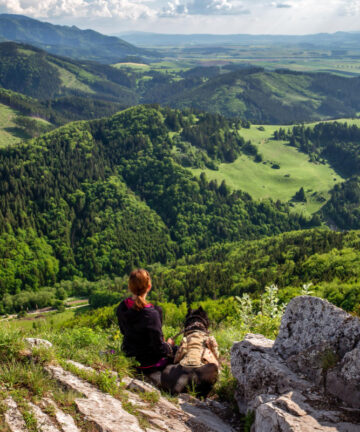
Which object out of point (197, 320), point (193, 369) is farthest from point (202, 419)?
point (197, 320)

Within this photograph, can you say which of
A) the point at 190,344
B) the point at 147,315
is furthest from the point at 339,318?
the point at 147,315

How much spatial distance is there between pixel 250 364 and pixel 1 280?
200 m

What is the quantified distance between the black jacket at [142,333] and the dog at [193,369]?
776mm

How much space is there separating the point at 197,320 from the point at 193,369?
307 centimetres

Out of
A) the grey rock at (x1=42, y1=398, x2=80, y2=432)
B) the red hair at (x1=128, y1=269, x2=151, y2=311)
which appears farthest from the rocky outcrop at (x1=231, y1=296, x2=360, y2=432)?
the grey rock at (x1=42, y1=398, x2=80, y2=432)

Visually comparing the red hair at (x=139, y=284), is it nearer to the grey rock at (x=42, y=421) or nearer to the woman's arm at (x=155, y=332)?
the woman's arm at (x=155, y=332)

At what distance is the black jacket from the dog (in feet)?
2.55

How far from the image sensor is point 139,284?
41.6 feet

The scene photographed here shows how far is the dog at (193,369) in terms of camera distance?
41.6 ft

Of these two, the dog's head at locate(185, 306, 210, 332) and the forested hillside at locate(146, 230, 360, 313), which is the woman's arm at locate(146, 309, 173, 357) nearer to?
the dog's head at locate(185, 306, 210, 332)

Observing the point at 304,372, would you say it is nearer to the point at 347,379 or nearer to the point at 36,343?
the point at 347,379

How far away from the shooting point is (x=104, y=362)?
1284 cm

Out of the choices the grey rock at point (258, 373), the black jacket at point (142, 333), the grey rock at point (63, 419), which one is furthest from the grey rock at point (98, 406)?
the grey rock at point (258, 373)

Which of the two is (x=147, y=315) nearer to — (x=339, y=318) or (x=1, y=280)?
(x=339, y=318)
